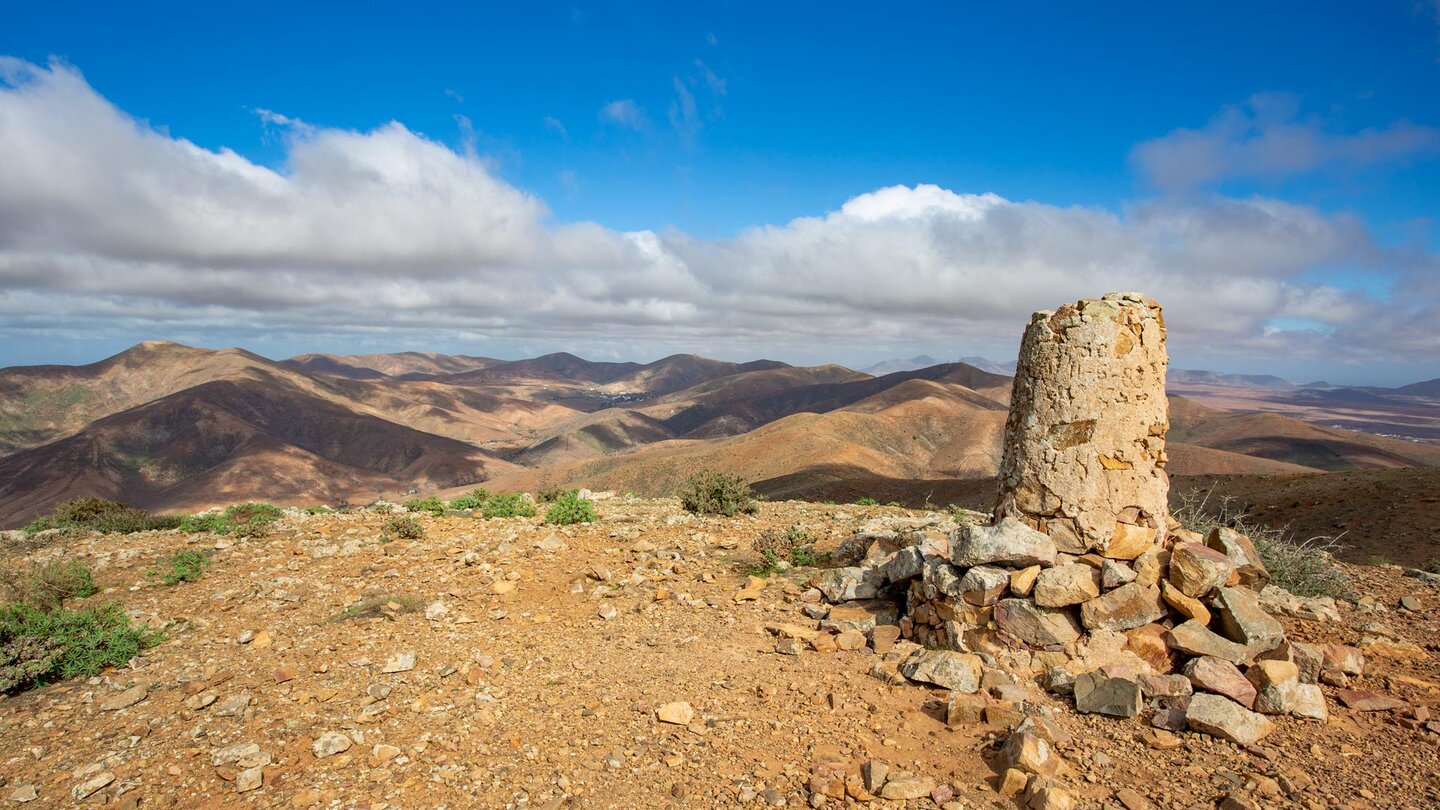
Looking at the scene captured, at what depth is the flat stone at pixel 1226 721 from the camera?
4.49 meters

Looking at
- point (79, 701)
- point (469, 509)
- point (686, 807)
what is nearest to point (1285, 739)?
point (686, 807)

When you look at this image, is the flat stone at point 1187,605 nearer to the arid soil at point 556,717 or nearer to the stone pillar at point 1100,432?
the stone pillar at point 1100,432

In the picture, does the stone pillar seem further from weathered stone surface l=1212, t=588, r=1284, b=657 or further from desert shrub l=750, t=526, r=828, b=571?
desert shrub l=750, t=526, r=828, b=571

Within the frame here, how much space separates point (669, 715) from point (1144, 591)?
426 cm

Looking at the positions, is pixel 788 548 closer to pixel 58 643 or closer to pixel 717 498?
pixel 717 498

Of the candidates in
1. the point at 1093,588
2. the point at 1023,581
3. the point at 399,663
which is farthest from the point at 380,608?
the point at 1093,588

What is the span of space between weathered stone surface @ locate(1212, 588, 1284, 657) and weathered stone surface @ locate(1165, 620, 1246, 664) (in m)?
0.09

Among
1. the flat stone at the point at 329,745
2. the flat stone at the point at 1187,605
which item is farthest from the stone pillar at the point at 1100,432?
the flat stone at the point at 329,745

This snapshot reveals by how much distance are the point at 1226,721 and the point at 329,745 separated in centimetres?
638

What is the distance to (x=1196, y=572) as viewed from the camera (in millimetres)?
5734

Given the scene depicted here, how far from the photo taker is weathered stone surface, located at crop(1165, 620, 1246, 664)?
5.28m

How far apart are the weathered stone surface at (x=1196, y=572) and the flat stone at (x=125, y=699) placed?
9.02 meters

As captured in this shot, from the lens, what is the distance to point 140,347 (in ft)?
497

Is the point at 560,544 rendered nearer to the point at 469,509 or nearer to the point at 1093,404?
the point at 469,509
